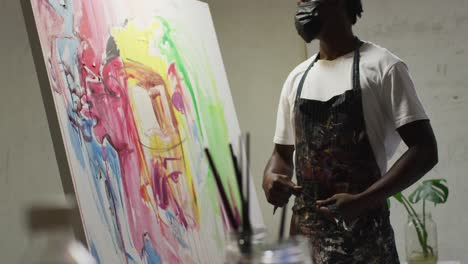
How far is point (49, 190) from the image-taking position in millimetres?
1600

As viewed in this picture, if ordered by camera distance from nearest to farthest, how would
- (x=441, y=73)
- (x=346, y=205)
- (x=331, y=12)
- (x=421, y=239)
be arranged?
(x=346, y=205), (x=331, y=12), (x=421, y=239), (x=441, y=73)

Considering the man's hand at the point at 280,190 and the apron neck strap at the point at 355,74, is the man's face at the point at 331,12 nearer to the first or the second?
the apron neck strap at the point at 355,74

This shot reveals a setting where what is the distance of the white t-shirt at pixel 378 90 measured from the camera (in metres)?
1.59

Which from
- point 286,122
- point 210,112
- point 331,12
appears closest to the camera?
point 331,12

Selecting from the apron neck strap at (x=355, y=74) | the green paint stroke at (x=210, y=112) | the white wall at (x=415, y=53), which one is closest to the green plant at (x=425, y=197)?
the white wall at (x=415, y=53)

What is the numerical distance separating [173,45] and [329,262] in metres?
0.85

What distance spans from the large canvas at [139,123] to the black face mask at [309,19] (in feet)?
1.42

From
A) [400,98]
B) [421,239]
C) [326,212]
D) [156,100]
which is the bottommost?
[421,239]

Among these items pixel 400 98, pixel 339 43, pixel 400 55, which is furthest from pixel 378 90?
pixel 400 55

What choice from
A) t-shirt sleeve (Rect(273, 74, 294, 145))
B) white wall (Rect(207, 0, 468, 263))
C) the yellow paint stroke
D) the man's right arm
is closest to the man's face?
t-shirt sleeve (Rect(273, 74, 294, 145))

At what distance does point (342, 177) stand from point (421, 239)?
114 cm

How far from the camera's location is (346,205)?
1536 mm

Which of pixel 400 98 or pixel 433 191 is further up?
Answer: pixel 400 98

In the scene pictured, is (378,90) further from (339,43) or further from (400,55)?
(400,55)
